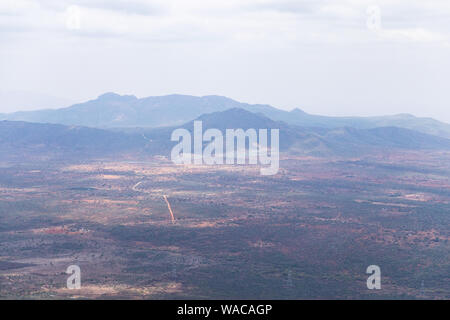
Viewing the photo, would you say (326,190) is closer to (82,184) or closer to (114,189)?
(114,189)

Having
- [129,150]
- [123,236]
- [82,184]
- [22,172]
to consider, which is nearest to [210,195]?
[82,184]

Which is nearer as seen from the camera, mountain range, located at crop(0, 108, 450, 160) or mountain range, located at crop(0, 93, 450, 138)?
mountain range, located at crop(0, 108, 450, 160)

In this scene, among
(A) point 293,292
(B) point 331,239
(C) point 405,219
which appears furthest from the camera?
(C) point 405,219

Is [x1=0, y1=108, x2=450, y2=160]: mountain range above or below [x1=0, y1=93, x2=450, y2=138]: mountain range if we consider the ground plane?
below

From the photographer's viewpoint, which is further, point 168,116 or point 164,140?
point 168,116

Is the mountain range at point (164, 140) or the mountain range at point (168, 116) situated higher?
the mountain range at point (168, 116)

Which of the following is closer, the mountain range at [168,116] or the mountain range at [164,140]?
the mountain range at [164,140]

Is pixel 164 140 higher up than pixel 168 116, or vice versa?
pixel 168 116

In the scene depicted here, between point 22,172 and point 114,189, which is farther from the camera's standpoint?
point 22,172
